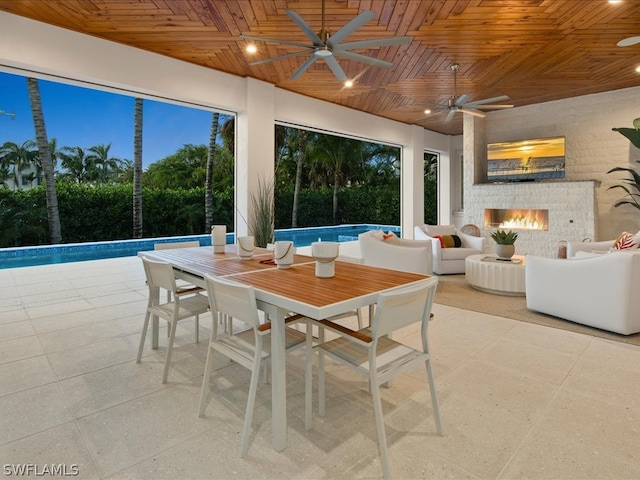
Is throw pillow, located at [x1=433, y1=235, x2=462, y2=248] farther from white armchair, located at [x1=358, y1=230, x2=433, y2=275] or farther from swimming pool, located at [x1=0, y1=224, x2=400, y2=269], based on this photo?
swimming pool, located at [x1=0, y1=224, x2=400, y2=269]

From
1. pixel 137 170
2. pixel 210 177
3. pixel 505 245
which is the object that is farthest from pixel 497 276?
pixel 137 170

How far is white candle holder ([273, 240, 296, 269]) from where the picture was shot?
217 cm

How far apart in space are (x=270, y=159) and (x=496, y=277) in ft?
11.9

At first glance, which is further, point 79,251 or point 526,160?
point 79,251

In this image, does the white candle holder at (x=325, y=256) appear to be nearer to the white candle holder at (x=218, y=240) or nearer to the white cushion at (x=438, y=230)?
the white candle holder at (x=218, y=240)

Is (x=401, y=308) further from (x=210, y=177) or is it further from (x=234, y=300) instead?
(x=210, y=177)

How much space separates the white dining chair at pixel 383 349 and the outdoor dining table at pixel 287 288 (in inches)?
4.8

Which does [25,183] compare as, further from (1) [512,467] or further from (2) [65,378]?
(1) [512,467]

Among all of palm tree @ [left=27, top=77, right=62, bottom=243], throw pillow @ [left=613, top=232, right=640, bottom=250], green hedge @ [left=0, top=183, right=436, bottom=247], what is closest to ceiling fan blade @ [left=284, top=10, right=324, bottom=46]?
throw pillow @ [left=613, top=232, right=640, bottom=250]

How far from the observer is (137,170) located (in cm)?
907

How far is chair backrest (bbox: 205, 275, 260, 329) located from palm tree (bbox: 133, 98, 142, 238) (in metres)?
8.34

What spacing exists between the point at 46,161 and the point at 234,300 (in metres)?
8.39

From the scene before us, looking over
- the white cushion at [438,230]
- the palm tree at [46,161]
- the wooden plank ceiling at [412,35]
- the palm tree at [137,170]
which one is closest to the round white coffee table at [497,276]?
the white cushion at [438,230]

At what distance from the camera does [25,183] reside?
8.62m
